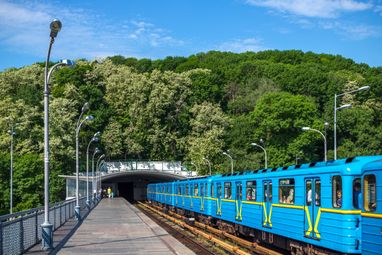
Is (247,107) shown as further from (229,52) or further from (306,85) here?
(229,52)

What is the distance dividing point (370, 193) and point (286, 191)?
5844mm

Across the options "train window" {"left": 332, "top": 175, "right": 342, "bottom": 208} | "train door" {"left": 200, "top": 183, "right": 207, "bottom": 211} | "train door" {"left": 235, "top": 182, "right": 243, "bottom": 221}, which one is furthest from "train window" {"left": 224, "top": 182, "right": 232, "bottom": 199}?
"train window" {"left": 332, "top": 175, "right": 342, "bottom": 208}

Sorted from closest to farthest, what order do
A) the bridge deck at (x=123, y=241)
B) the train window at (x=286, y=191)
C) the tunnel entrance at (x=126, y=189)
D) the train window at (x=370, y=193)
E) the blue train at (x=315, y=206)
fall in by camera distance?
the train window at (x=370, y=193) < the blue train at (x=315, y=206) < the train window at (x=286, y=191) < the bridge deck at (x=123, y=241) < the tunnel entrance at (x=126, y=189)

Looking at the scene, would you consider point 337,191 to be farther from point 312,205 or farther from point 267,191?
point 267,191

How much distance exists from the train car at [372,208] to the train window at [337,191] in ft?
4.19

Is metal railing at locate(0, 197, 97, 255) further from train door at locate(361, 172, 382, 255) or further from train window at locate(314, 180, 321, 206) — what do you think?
train door at locate(361, 172, 382, 255)

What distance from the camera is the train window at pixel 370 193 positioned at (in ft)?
38.0

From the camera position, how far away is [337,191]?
13.7 meters

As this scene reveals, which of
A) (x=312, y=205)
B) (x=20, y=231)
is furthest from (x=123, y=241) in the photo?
(x=312, y=205)

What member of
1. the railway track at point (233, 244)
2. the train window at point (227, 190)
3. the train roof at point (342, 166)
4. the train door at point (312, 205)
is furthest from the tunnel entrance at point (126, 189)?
the train door at point (312, 205)

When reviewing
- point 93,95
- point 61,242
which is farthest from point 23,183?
point 61,242

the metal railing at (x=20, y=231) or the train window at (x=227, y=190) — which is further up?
the train window at (x=227, y=190)

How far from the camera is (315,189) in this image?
15133 mm

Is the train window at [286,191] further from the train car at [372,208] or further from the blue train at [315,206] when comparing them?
the train car at [372,208]
